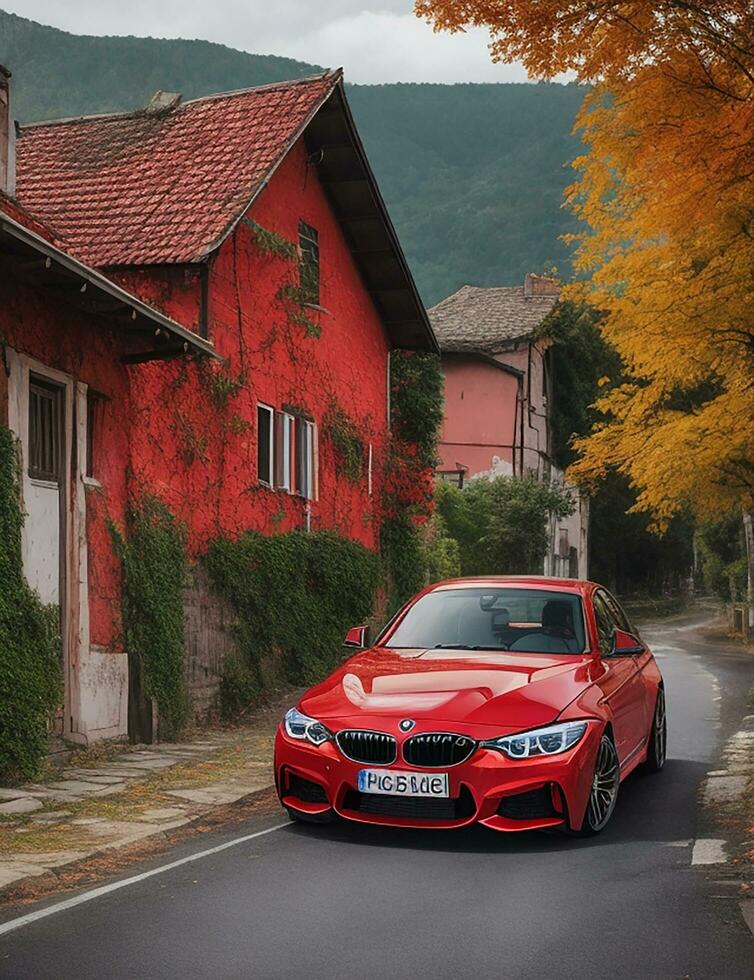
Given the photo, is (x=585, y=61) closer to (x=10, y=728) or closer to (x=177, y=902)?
(x=10, y=728)

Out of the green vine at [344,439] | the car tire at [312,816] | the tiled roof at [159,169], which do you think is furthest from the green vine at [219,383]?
the car tire at [312,816]

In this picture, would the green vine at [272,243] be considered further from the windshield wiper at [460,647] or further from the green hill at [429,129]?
the green hill at [429,129]

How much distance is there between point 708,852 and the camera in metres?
8.09

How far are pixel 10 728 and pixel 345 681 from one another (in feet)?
11.4

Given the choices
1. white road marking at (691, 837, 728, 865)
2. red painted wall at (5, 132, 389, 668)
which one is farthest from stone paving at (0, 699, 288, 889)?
white road marking at (691, 837, 728, 865)

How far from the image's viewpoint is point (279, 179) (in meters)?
20.2

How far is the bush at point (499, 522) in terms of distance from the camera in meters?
38.9

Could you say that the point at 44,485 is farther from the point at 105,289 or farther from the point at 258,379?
the point at 258,379

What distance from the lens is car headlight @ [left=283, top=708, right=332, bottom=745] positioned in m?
8.27

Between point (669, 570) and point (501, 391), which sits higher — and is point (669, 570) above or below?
below

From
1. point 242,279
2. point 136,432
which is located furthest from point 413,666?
point 242,279

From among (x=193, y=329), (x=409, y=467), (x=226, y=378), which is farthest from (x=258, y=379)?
(x=409, y=467)

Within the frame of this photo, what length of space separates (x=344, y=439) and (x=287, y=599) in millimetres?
4393

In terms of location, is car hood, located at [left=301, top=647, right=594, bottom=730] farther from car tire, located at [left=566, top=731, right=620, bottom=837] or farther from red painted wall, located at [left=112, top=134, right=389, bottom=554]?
red painted wall, located at [left=112, top=134, right=389, bottom=554]
